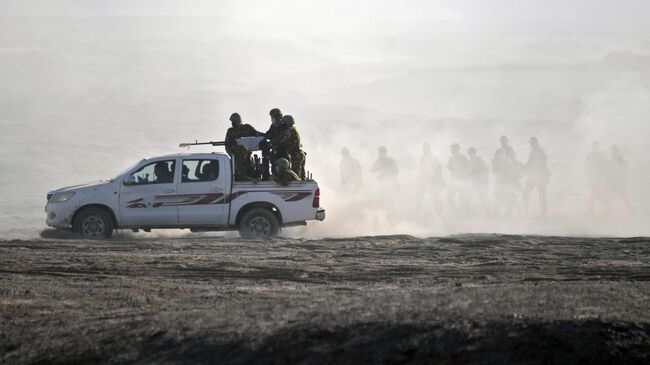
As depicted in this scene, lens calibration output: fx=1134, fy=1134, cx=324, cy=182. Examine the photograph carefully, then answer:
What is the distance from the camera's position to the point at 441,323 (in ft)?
28.0

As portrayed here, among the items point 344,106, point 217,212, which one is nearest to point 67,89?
point 344,106

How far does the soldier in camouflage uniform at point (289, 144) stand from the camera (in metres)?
21.2

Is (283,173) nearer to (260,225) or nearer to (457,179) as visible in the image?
(260,225)

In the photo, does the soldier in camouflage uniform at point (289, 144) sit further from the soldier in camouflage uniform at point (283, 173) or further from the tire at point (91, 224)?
the tire at point (91, 224)

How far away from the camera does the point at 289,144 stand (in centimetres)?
2125

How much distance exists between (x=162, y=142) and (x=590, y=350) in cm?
5086

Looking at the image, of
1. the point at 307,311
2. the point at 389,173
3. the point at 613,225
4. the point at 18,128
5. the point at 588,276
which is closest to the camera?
the point at 307,311

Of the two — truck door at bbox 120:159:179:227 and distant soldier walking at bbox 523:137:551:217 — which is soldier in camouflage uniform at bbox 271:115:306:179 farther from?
distant soldier walking at bbox 523:137:551:217

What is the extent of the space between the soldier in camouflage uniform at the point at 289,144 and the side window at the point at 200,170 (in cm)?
137

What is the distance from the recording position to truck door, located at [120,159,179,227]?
20.2m

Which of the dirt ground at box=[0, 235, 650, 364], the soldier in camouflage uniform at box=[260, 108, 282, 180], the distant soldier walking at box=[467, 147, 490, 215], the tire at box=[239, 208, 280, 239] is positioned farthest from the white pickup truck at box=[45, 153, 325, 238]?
the distant soldier walking at box=[467, 147, 490, 215]

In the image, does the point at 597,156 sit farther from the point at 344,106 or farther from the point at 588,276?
the point at 344,106

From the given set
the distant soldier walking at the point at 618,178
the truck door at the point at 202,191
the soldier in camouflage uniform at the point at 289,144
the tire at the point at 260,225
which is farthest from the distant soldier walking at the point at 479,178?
the truck door at the point at 202,191

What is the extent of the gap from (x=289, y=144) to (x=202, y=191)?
201cm
